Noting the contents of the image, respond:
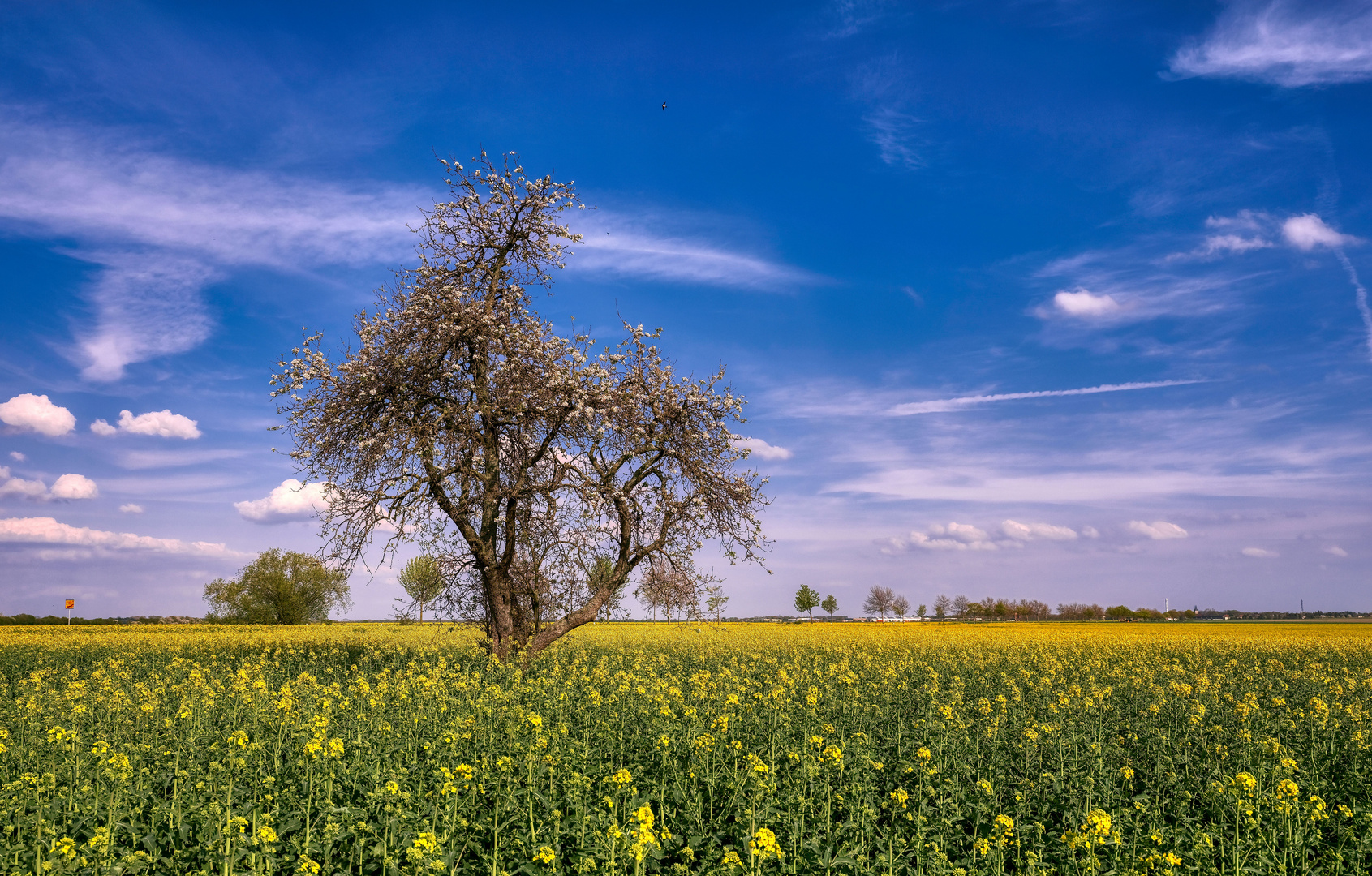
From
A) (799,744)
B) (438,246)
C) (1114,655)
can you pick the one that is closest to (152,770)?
(799,744)

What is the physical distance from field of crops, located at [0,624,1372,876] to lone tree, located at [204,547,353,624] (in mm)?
62271

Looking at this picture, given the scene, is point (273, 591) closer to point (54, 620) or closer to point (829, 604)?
point (54, 620)

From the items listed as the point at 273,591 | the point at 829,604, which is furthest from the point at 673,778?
the point at 829,604

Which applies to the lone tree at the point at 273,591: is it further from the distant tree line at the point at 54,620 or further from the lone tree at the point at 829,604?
the lone tree at the point at 829,604

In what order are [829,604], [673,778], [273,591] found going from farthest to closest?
[829,604], [273,591], [673,778]

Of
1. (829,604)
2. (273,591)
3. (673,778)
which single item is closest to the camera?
(673,778)

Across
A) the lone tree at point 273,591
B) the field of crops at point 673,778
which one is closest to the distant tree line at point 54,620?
the lone tree at point 273,591

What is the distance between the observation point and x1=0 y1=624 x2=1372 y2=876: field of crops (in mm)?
6887

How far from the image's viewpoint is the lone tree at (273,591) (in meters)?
73.2

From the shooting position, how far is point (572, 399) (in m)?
20.4

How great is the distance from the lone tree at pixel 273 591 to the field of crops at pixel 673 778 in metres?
62.3

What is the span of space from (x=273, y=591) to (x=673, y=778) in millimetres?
76895

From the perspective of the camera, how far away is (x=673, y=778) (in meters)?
9.32

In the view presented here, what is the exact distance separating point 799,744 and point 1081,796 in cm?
372
